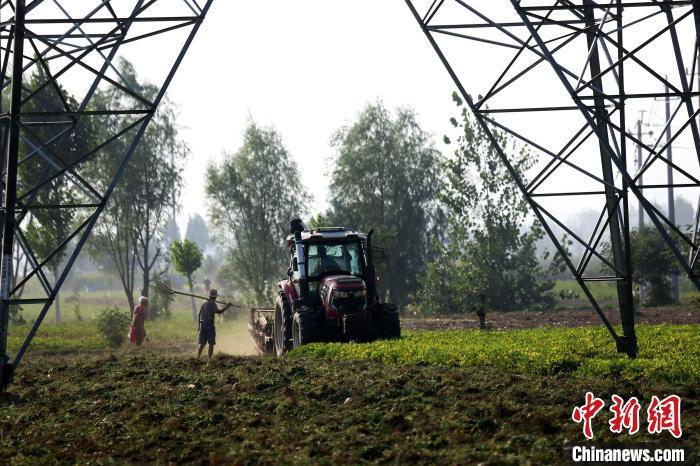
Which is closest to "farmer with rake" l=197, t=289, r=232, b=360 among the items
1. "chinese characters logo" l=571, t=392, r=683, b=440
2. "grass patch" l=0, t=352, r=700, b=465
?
"grass patch" l=0, t=352, r=700, b=465

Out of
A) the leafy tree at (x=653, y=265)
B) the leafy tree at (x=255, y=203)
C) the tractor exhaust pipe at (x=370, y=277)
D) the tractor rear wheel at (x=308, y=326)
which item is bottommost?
the tractor rear wheel at (x=308, y=326)

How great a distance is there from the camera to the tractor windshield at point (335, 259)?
68.7ft

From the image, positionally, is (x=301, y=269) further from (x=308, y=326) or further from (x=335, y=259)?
(x=308, y=326)

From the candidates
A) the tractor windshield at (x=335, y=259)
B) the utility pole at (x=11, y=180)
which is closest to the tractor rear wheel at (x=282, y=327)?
the tractor windshield at (x=335, y=259)

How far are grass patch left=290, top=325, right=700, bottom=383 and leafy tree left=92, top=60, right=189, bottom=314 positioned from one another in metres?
35.3

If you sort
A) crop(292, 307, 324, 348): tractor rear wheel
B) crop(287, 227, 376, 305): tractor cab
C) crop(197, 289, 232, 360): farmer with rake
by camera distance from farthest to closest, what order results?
crop(197, 289, 232, 360): farmer with rake, crop(287, 227, 376, 305): tractor cab, crop(292, 307, 324, 348): tractor rear wheel

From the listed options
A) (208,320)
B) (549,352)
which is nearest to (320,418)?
(549,352)

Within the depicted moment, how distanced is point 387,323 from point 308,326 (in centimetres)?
207

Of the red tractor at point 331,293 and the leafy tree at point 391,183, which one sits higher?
the leafy tree at point 391,183

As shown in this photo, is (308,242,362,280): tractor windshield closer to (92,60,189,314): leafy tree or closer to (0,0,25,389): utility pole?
(0,0,25,389): utility pole

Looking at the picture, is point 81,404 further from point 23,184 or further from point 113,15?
point 23,184

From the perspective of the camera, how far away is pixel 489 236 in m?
44.0

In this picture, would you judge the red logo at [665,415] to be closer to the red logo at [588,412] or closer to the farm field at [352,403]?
the farm field at [352,403]

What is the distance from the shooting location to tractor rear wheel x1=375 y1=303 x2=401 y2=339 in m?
21.1
